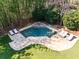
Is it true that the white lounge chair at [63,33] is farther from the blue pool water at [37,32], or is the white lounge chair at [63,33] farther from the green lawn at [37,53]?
the green lawn at [37,53]

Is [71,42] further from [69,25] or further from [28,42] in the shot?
[28,42]

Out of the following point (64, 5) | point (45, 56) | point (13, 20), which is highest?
point (64, 5)

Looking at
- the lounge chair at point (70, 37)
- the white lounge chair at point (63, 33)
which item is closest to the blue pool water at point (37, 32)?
the white lounge chair at point (63, 33)

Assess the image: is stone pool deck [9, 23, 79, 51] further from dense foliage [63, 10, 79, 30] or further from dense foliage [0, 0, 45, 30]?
dense foliage [0, 0, 45, 30]

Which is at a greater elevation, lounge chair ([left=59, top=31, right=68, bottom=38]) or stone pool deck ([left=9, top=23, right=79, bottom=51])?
lounge chair ([left=59, top=31, right=68, bottom=38])

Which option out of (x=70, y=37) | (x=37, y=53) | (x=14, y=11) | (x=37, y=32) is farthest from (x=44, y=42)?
(x=14, y=11)

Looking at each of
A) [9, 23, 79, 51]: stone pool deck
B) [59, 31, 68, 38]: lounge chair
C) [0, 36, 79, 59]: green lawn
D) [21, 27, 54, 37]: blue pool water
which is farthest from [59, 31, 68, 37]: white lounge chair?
[0, 36, 79, 59]: green lawn

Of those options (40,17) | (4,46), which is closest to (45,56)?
(4,46)
